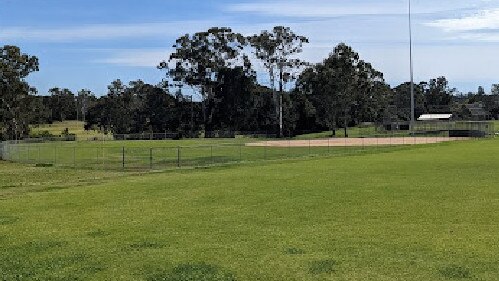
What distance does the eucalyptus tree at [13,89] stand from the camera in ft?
300

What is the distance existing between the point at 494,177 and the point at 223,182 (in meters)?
11.6

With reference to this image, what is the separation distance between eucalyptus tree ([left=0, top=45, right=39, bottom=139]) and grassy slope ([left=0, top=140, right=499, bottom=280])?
75069 mm

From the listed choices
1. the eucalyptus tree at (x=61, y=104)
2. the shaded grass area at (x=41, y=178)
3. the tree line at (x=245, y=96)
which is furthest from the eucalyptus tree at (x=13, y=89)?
the eucalyptus tree at (x=61, y=104)

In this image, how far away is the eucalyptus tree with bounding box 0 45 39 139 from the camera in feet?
300

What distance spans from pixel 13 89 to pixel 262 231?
88.1 m

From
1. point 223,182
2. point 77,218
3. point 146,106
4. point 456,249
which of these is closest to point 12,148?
point 223,182

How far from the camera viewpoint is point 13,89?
92.5 m

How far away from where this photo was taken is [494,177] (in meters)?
25.1

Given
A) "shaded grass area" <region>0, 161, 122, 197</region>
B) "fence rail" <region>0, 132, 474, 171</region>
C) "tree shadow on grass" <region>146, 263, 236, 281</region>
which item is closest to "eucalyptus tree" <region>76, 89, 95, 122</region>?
"fence rail" <region>0, 132, 474, 171</region>

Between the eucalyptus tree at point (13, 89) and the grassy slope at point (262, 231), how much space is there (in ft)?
246

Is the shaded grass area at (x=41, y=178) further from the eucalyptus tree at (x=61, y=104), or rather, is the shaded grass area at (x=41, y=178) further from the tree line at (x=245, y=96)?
the eucalyptus tree at (x=61, y=104)

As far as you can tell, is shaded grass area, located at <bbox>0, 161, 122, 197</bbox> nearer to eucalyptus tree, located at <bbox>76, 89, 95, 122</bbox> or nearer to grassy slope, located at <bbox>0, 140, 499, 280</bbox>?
grassy slope, located at <bbox>0, 140, 499, 280</bbox>

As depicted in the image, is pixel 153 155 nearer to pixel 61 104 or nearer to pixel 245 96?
pixel 245 96

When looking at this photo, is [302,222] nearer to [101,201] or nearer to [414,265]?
[414,265]
